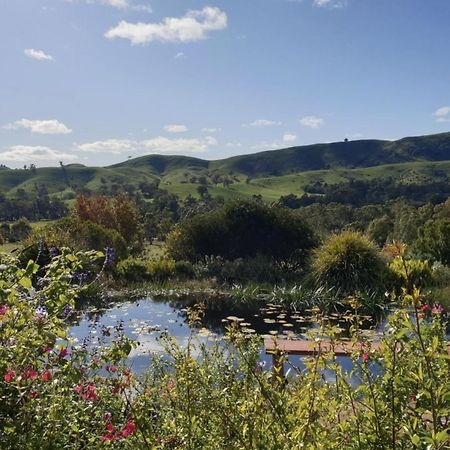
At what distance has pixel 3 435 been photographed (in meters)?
2.18

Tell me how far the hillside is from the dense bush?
80.3 meters

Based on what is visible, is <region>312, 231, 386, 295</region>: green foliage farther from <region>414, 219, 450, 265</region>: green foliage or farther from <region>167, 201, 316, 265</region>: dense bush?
<region>414, 219, 450, 265</region>: green foliage

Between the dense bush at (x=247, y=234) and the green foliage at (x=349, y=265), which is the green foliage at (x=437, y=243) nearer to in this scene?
the dense bush at (x=247, y=234)

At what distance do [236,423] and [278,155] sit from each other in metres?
167

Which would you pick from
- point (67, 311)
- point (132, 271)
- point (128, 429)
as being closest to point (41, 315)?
point (128, 429)

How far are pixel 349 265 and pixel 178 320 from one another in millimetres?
→ 5740

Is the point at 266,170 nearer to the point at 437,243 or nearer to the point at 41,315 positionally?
the point at 437,243

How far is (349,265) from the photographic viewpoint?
15562 millimetres

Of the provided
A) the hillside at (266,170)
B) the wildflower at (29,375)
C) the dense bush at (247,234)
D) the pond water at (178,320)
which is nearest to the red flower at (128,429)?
the wildflower at (29,375)

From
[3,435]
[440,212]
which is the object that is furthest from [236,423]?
[440,212]

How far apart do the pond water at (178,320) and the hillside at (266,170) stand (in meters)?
85.6

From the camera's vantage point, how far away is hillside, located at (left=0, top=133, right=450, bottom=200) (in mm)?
113688

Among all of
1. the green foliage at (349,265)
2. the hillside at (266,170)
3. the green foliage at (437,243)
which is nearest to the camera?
the green foliage at (349,265)

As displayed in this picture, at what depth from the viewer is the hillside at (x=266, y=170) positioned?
114m
